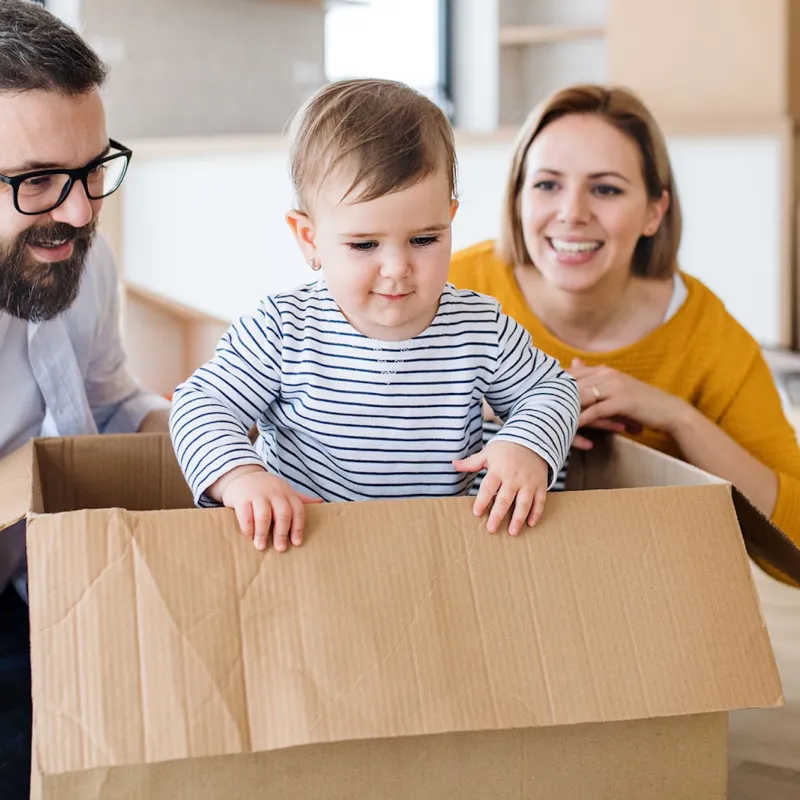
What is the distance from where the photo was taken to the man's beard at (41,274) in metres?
1.12

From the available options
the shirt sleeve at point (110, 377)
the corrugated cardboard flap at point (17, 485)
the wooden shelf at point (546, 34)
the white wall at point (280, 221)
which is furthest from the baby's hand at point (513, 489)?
the wooden shelf at point (546, 34)

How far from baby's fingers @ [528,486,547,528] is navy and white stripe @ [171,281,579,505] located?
0.18 metres

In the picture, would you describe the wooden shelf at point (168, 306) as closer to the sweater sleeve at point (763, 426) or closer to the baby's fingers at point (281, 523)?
the sweater sleeve at point (763, 426)

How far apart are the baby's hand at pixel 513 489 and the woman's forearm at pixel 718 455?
16.6 inches

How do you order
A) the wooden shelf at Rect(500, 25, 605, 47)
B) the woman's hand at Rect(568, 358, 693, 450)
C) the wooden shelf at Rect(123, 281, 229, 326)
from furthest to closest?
1. the wooden shelf at Rect(500, 25, 605, 47)
2. the wooden shelf at Rect(123, 281, 229, 326)
3. the woman's hand at Rect(568, 358, 693, 450)

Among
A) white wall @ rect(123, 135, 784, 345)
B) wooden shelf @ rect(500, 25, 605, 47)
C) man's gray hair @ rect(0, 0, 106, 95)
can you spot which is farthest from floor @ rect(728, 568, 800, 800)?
wooden shelf @ rect(500, 25, 605, 47)

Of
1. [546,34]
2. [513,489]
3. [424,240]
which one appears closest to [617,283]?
[424,240]

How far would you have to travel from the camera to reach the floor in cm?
112

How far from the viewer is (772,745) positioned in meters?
1.22

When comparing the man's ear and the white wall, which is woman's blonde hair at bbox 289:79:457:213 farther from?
the white wall

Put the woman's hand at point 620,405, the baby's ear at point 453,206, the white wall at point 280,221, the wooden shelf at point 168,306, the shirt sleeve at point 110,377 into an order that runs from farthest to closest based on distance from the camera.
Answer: the wooden shelf at point 168,306 → the white wall at point 280,221 → the shirt sleeve at point 110,377 → the woman's hand at point 620,405 → the baby's ear at point 453,206

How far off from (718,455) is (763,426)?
0.16m

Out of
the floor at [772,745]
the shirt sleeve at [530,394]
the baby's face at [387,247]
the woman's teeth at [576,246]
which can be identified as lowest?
the floor at [772,745]

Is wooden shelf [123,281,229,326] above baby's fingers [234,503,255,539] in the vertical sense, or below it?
below
